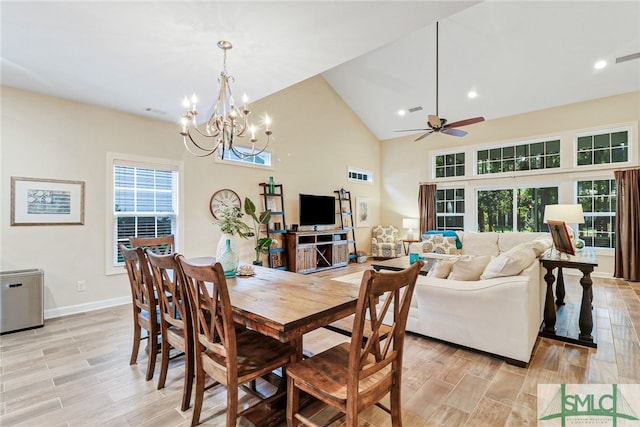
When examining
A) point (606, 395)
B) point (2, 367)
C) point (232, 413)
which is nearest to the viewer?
point (232, 413)

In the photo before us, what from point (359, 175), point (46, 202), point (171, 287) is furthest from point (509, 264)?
point (359, 175)

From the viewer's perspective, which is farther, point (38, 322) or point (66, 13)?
point (38, 322)

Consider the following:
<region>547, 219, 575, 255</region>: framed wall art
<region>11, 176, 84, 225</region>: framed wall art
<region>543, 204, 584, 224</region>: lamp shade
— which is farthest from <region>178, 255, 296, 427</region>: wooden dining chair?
<region>543, 204, 584, 224</region>: lamp shade

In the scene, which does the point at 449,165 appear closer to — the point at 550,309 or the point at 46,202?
the point at 550,309

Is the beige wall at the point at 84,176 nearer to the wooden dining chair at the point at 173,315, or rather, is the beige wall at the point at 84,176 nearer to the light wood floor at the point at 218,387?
the light wood floor at the point at 218,387

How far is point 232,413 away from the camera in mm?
1538

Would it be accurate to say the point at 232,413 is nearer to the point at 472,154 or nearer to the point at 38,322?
the point at 38,322

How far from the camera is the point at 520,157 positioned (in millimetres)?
6746

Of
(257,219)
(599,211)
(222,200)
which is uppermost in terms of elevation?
(222,200)

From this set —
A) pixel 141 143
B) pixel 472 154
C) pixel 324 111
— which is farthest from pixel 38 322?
pixel 472 154

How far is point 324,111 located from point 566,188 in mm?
5493

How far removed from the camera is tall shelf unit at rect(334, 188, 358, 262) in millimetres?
7609

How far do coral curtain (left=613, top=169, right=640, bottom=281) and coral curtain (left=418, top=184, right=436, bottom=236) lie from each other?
341 cm

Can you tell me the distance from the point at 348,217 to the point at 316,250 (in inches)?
68.3
